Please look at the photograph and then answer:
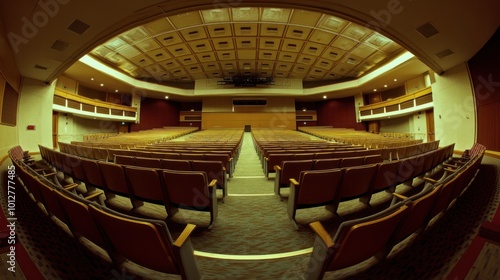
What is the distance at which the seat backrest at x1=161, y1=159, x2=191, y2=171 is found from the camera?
192 centimetres

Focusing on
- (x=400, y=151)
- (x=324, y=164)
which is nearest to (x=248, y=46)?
(x=400, y=151)

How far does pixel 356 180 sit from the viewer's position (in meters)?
1.54

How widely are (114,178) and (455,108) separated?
7733mm

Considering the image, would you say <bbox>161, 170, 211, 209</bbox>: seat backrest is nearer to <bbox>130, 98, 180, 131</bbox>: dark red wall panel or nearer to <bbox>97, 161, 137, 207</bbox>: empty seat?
<bbox>97, 161, 137, 207</bbox>: empty seat

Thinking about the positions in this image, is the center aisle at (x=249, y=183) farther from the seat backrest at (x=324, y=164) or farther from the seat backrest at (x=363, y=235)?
the seat backrest at (x=363, y=235)

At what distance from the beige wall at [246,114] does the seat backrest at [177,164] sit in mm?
11556

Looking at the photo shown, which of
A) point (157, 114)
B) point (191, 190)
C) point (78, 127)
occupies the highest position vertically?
point (157, 114)

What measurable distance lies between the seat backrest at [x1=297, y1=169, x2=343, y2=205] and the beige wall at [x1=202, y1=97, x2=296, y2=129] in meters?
12.1

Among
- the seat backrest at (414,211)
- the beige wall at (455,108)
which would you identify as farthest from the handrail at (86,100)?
the beige wall at (455,108)

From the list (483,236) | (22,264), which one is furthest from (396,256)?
(22,264)

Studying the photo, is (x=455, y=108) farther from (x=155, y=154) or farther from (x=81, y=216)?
(x=81, y=216)

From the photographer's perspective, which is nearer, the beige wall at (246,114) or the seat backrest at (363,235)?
the seat backrest at (363,235)

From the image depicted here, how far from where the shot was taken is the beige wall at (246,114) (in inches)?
533

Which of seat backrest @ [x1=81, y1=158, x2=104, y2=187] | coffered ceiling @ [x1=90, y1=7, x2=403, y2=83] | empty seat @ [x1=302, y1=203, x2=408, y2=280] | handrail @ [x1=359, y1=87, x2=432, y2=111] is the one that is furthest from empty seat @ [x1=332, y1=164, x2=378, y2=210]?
handrail @ [x1=359, y1=87, x2=432, y2=111]
